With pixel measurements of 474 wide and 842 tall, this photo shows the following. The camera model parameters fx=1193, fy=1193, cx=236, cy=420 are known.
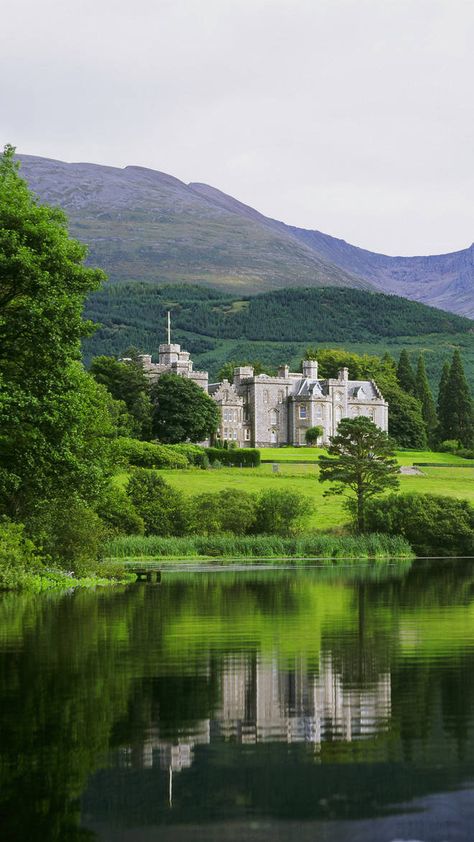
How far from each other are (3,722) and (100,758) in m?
1.86

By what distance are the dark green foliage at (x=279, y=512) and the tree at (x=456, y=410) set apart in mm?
72944

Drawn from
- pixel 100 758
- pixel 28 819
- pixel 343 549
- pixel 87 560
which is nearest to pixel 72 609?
pixel 87 560

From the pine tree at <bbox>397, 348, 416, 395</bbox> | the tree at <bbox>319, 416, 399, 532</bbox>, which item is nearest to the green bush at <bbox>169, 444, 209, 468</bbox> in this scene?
Result: the tree at <bbox>319, 416, 399, 532</bbox>

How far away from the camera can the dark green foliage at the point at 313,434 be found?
430ft

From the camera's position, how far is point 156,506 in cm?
5956

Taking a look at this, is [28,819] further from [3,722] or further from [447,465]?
[447,465]

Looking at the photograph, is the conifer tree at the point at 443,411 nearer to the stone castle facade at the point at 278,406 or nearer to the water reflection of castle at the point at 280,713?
the stone castle facade at the point at 278,406

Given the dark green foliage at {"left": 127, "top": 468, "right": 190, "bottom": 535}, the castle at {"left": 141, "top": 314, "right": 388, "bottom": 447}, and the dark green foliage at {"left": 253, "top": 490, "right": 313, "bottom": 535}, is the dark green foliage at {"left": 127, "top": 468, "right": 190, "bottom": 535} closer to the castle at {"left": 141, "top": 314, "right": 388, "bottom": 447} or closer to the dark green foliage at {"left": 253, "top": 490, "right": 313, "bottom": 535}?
the dark green foliage at {"left": 253, "top": 490, "right": 313, "bottom": 535}

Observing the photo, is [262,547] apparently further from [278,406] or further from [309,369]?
[309,369]

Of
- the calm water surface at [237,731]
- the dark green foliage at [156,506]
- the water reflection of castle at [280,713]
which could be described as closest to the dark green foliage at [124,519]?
the dark green foliage at [156,506]

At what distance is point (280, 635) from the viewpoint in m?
20.1

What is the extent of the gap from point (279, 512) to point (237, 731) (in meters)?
52.8

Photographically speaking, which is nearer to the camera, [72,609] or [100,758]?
[100,758]

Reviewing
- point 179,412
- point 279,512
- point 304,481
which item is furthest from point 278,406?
point 279,512
